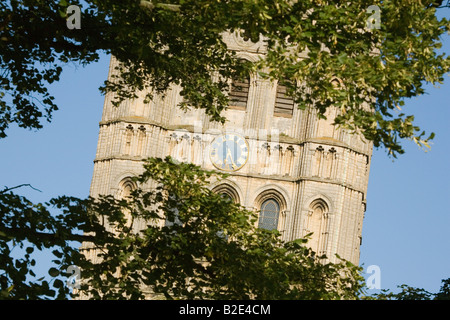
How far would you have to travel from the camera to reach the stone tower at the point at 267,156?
45.2 m

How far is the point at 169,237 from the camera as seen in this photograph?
13641 mm

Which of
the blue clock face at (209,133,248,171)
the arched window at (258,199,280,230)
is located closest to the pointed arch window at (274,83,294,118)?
the blue clock face at (209,133,248,171)

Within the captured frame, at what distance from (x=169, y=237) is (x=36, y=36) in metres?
3.02

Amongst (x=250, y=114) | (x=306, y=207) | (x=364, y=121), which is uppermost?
(x=250, y=114)

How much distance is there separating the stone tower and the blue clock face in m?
0.04

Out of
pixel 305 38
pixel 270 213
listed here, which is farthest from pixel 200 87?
pixel 270 213

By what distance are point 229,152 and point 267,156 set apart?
1587mm

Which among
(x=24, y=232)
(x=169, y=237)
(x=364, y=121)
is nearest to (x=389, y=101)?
(x=364, y=121)

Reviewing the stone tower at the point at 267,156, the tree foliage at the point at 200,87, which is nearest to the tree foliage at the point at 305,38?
the tree foliage at the point at 200,87

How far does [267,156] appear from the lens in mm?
46312

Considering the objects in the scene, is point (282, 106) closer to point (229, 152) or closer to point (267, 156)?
point (267, 156)

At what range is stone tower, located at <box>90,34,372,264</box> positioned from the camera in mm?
45219

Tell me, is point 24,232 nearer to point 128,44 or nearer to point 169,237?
point 169,237

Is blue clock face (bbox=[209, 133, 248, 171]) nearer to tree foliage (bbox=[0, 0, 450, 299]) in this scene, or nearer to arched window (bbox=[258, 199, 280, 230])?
arched window (bbox=[258, 199, 280, 230])
